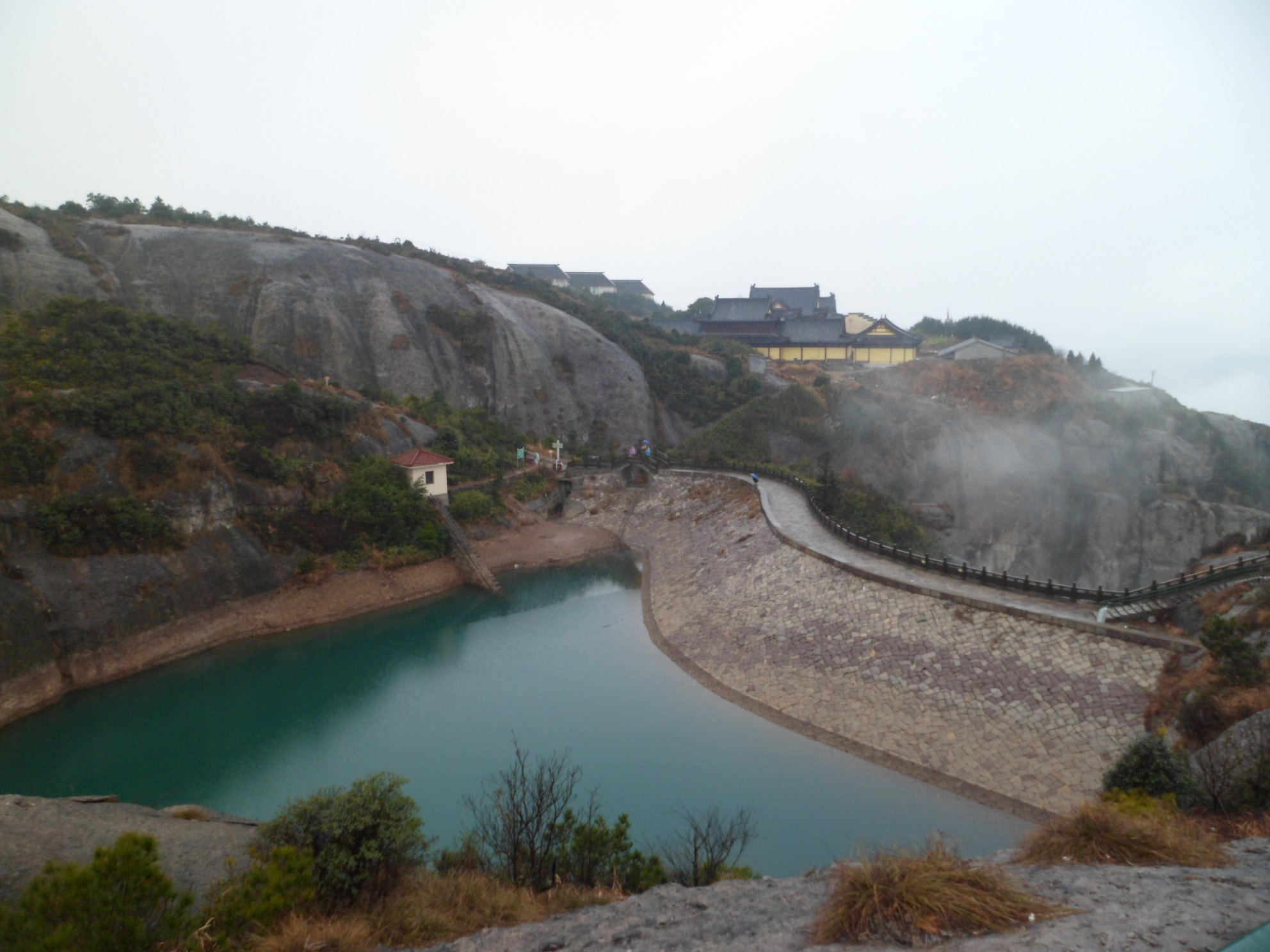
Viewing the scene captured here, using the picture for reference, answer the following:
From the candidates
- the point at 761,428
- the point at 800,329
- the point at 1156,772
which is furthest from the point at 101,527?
the point at 800,329

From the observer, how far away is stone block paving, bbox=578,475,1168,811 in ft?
50.9

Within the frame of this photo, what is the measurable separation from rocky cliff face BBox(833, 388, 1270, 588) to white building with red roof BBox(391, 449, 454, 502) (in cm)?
2641

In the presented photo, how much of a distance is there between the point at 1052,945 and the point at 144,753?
71.1 ft

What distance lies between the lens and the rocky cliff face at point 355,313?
37.5 m

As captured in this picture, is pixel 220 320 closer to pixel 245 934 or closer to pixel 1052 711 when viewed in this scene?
pixel 245 934

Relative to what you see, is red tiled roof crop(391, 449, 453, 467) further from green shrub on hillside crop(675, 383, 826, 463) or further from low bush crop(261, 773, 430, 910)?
low bush crop(261, 773, 430, 910)

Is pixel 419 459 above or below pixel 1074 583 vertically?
above

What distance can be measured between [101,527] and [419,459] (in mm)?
13423

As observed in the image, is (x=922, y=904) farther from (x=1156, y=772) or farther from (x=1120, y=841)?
(x=1156, y=772)

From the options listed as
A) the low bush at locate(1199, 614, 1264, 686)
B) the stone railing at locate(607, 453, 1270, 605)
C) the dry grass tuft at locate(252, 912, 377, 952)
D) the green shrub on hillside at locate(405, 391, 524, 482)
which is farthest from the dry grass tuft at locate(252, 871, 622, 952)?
the green shrub on hillside at locate(405, 391, 524, 482)

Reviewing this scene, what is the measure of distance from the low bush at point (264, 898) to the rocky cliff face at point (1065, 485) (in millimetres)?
38789

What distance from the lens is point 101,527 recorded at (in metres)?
22.4

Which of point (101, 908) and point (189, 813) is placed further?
point (189, 813)

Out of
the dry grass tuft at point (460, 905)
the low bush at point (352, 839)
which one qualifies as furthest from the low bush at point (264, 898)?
the dry grass tuft at point (460, 905)
